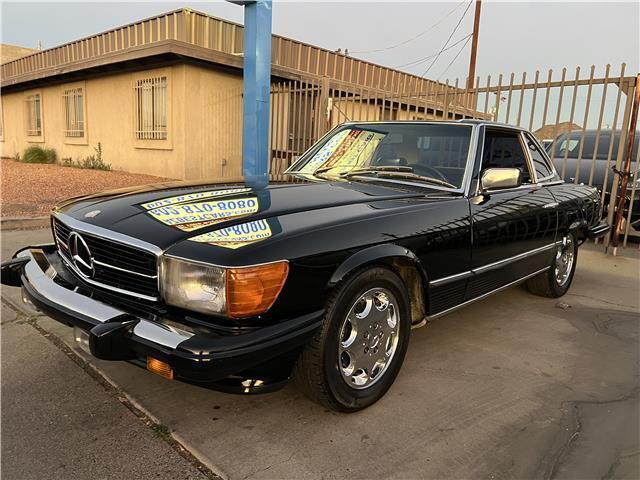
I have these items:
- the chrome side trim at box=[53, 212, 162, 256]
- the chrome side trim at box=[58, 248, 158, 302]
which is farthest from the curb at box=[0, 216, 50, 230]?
the chrome side trim at box=[53, 212, 162, 256]

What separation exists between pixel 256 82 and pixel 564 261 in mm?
6033

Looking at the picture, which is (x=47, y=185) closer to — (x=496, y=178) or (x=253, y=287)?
(x=496, y=178)

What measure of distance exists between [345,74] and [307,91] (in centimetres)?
470

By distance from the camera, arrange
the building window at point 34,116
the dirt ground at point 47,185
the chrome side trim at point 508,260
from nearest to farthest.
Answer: the chrome side trim at point 508,260
the dirt ground at point 47,185
the building window at point 34,116

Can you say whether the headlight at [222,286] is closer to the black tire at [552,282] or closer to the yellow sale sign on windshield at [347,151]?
the yellow sale sign on windshield at [347,151]

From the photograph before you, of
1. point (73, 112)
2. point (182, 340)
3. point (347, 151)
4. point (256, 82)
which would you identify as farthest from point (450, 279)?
point (73, 112)

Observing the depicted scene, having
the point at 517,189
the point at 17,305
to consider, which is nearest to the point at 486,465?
the point at 517,189

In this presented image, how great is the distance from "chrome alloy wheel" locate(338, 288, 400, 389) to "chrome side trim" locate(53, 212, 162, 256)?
0.96m

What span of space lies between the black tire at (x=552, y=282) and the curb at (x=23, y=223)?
21.0 ft

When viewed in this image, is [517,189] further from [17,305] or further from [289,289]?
[17,305]

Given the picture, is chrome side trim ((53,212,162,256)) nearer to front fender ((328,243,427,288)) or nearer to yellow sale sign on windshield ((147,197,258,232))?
yellow sale sign on windshield ((147,197,258,232))

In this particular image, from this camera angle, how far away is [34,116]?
1861cm

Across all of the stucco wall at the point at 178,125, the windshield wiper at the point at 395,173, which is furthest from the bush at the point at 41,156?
the windshield wiper at the point at 395,173

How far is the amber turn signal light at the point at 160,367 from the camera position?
1928mm
